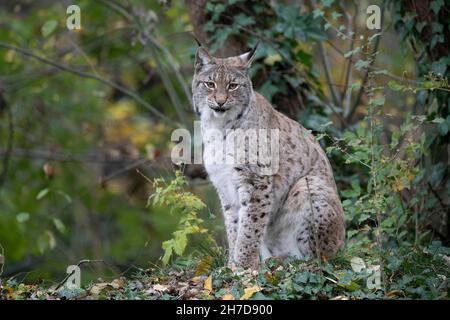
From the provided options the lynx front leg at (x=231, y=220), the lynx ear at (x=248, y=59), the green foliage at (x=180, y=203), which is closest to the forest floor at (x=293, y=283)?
the green foliage at (x=180, y=203)

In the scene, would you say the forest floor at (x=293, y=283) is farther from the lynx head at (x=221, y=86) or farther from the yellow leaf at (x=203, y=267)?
the lynx head at (x=221, y=86)

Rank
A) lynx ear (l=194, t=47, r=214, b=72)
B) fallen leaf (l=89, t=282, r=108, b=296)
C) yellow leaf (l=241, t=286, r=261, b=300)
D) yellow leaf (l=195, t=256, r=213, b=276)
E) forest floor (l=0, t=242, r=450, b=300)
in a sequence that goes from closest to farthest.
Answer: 1. yellow leaf (l=241, t=286, r=261, b=300)
2. forest floor (l=0, t=242, r=450, b=300)
3. fallen leaf (l=89, t=282, r=108, b=296)
4. yellow leaf (l=195, t=256, r=213, b=276)
5. lynx ear (l=194, t=47, r=214, b=72)

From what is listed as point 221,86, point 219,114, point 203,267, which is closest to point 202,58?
point 221,86

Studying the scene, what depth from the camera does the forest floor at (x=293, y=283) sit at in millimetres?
5754

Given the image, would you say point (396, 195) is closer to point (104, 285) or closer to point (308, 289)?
point (308, 289)

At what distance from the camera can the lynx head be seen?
295 inches

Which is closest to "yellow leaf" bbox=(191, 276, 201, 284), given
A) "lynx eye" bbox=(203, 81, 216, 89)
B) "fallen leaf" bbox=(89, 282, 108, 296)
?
"fallen leaf" bbox=(89, 282, 108, 296)

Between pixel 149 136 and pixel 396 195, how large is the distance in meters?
8.65

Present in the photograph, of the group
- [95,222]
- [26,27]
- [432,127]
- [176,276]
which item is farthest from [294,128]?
[95,222]

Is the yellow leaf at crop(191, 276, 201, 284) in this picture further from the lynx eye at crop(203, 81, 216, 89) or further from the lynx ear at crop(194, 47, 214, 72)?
the lynx ear at crop(194, 47, 214, 72)

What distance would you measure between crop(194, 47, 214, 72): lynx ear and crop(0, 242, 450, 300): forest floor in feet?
6.79

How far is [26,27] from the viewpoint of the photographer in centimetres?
1321

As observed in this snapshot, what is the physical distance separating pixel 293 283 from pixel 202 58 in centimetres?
284

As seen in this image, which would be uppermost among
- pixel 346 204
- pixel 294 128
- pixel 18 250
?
pixel 294 128
